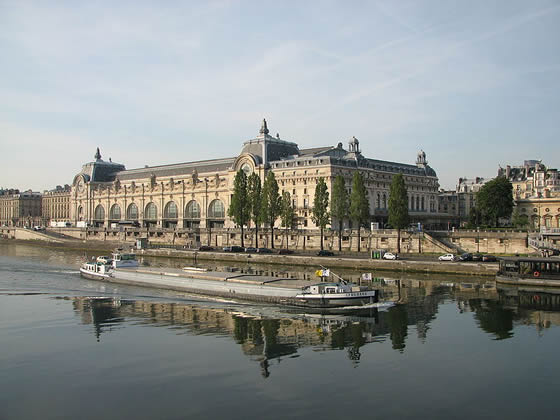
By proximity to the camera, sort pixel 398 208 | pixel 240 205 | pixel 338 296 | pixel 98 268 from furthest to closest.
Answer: pixel 240 205
pixel 398 208
pixel 98 268
pixel 338 296

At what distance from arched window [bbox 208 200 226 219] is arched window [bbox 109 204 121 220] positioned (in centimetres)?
3610

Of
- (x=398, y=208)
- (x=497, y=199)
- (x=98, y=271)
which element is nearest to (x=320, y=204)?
(x=398, y=208)

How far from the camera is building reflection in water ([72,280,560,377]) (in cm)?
3903

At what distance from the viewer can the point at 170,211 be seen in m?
142

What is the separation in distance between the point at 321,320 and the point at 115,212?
12132 centimetres

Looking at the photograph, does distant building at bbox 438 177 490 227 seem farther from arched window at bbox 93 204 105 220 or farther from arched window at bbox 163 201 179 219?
arched window at bbox 93 204 105 220

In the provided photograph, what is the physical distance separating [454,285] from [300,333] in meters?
27.8

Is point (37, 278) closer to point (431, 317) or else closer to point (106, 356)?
point (106, 356)

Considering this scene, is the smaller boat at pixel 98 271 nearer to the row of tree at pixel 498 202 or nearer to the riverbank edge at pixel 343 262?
the riverbank edge at pixel 343 262

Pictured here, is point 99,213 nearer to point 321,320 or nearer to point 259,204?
point 259,204

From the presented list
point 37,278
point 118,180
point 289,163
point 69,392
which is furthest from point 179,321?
point 118,180

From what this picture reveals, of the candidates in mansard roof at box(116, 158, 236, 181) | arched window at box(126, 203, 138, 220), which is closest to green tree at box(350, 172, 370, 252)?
mansard roof at box(116, 158, 236, 181)

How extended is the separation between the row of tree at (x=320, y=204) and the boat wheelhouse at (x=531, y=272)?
2428cm

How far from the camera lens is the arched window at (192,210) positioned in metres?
136
